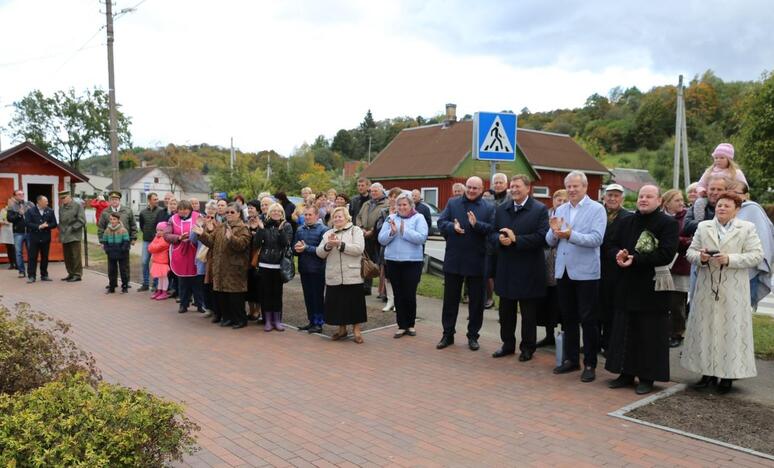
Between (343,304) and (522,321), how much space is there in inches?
91.0

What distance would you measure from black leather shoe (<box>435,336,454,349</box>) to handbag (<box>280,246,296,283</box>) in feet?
7.64

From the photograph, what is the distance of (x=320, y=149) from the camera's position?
97.9m

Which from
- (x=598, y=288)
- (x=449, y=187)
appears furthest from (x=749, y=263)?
(x=449, y=187)

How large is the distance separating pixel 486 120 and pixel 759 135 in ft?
106

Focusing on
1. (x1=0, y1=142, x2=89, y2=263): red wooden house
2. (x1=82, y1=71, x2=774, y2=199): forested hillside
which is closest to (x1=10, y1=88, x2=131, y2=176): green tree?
(x1=82, y1=71, x2=774, y2=199): forested hillside

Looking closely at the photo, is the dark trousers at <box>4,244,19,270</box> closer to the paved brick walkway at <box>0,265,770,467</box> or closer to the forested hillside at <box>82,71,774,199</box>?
the paved brick walkway at <box>0,265,770,467</box>

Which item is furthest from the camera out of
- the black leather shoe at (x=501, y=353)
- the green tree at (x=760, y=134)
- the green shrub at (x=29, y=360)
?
the green tree at (x=760, y=134)

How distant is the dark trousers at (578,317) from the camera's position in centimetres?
636

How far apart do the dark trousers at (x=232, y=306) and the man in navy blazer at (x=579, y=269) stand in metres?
4.70

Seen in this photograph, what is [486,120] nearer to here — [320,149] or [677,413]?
[677,413]

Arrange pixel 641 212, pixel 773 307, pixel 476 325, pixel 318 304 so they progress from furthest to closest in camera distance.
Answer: pixel 773 307 < pixel 318 304 < pixel 476 325 < pixel 641 212

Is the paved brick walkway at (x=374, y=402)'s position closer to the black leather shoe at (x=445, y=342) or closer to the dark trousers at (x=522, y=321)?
the black leather shoe at (x=445, y=342)

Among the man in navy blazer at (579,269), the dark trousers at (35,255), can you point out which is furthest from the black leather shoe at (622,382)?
the dark trousers at (35,255)

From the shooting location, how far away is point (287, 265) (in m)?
8.57
